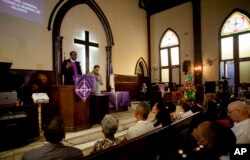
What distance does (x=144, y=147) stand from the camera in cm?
164

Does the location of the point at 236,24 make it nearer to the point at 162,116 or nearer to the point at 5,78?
the point at 162,116

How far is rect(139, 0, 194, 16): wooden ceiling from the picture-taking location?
1052 centimetres

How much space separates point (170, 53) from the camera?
35.0ft

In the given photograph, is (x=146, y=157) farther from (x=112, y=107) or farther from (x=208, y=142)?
(x=112, y=107)

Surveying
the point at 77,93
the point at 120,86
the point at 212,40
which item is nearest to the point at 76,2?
the point at 120,86

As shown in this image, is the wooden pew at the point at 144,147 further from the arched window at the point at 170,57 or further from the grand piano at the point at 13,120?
the arched window at the point at 170,57

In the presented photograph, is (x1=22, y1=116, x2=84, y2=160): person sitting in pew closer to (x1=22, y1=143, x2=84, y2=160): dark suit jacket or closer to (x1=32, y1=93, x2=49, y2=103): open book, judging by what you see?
(x1=22, y1=143, x2=84, y2=160): dark suit jacket

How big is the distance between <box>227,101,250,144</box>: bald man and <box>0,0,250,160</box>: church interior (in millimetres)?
477

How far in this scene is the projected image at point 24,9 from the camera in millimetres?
5047

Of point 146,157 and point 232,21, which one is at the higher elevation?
point 232,21

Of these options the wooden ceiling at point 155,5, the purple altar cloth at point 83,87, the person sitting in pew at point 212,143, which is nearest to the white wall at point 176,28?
the wooden ceiling at point 155,5

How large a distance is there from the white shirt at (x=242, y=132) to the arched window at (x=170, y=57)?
833 cm

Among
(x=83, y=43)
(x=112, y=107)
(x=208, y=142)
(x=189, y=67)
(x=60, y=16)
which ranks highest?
(x=60, y=16)

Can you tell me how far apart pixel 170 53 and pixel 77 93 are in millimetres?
7662
